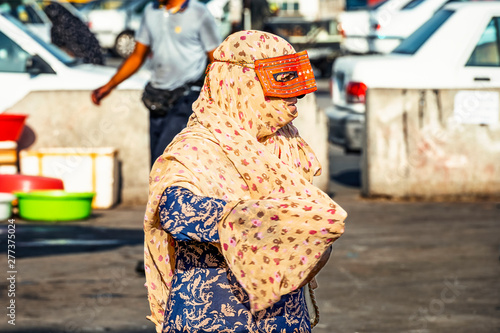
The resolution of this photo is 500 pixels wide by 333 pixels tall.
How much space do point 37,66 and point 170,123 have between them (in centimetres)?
431

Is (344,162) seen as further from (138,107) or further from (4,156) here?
(4,156)

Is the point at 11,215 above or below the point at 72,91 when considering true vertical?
below

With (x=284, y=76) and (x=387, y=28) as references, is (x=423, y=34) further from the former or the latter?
(x=284, y=76)

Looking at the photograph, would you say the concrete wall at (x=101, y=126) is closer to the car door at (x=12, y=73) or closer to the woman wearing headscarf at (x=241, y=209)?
the car door at (x=12, y=73)

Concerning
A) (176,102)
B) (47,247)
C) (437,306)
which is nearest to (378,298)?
(437,306)

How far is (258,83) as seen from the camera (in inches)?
98.7

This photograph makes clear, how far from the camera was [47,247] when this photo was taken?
23.8 ft

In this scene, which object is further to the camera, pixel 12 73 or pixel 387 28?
pixel 387 28

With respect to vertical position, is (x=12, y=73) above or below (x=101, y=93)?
below

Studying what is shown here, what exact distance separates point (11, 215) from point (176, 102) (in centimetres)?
322

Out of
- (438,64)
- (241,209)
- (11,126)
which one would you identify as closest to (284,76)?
(241,209)

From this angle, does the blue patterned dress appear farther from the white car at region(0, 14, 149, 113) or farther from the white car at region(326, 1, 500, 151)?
the white car at region(326, 1, 500, 151)

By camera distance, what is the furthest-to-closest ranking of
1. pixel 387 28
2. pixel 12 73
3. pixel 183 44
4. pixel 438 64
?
1. pixel 387 28
2. pixel 438 64
3. pixel 12 73
4. pixel 183 44

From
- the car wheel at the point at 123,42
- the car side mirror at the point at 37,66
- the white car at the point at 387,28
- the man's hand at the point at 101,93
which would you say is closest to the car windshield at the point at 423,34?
the white car at the point at 387,28
